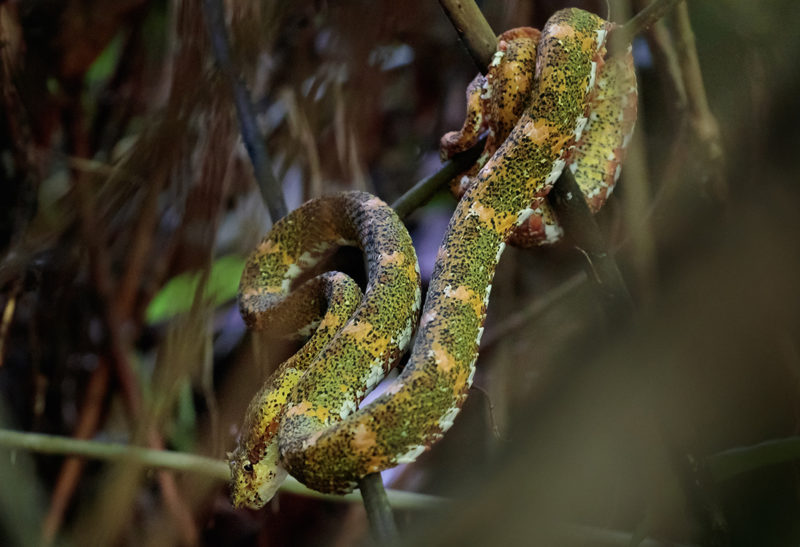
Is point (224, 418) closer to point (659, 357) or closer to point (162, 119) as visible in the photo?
point (162, 119)

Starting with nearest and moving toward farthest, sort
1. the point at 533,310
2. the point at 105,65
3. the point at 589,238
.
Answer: the point at 589,238 → the point at 533,310 → the point at 105,65

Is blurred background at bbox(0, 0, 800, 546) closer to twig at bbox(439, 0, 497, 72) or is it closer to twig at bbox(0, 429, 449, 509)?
twig at bbox(0, 429, 449, 509)

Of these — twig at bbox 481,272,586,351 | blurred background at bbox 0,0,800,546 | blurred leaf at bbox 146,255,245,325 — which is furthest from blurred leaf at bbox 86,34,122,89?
twig at bbox 481,272,586,351

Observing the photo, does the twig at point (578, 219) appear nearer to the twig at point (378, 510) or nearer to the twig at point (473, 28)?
the twig at point (473, 28)

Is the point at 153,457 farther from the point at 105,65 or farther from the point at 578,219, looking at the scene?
the point at 105,65

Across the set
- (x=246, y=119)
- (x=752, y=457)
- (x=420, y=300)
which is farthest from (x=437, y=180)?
(x=752, y=457)
